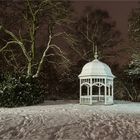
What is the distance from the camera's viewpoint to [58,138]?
13148 millimetres

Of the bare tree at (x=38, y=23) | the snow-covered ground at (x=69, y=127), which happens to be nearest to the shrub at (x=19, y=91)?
the bare tree at (x=38, y=23)

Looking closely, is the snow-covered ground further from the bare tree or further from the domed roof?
the bare tree

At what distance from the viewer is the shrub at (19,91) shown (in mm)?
22094

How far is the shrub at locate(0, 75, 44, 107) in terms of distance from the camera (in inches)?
870

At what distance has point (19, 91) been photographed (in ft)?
74.1

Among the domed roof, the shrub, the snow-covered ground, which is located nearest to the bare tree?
the shrub

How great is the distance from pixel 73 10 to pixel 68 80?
5.75 metres

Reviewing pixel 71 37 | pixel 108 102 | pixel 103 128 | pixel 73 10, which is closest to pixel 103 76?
pixel 108 102

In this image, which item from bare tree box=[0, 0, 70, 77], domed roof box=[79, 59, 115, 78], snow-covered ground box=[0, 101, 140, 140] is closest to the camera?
snow-covered ground box=[0, 101, 140, 140]

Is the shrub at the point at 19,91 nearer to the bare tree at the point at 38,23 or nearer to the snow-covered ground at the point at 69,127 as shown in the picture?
the bare tree at the point at 38,23

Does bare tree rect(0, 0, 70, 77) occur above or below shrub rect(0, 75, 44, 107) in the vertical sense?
above

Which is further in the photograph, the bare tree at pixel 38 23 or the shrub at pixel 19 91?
the bare tree at pixel 38 23

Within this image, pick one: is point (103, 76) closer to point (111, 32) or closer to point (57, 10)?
point (57, 10)

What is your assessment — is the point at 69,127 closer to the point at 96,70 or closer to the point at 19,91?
the point at 19,91
